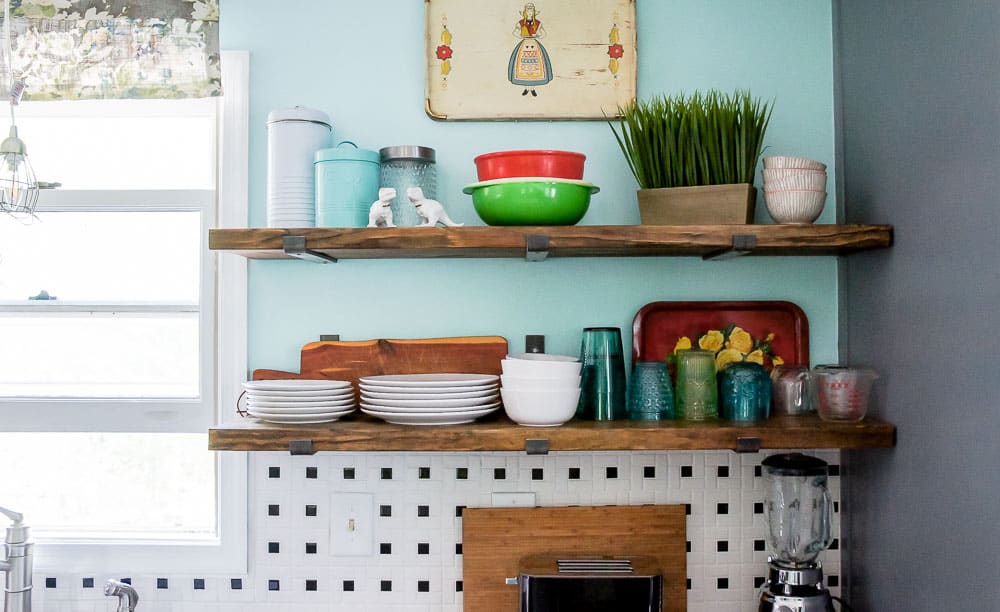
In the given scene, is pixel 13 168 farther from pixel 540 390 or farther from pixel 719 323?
pixel 719 323

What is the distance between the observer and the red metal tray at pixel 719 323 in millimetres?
1678

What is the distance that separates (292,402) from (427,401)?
0.26 meters

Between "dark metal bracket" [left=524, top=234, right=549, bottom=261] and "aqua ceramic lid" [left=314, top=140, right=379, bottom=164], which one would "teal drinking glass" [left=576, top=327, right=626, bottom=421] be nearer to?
"dark metal bracket" [left=524, top=234, right=549, bottom=261]

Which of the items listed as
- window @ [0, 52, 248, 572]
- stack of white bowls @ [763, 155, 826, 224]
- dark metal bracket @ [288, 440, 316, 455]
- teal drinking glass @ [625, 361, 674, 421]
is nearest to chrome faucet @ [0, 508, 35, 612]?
window @ [0, 52, 248, 572]

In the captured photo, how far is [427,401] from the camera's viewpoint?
4.68 ft

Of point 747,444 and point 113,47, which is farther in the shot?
point 113,47

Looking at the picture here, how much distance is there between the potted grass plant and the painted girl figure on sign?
0.81ft

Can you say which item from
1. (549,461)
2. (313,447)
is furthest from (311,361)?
(549,461)

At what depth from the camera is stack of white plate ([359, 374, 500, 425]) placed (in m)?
1.43

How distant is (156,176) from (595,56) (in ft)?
3.44

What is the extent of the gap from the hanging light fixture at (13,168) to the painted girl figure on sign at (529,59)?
106 cm

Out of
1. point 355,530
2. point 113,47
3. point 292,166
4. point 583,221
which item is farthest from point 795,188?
point 113,47

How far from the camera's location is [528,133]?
1700 millimetres

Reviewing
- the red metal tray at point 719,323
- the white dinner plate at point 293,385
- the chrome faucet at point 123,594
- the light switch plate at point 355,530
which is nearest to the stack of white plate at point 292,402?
the white dinner plate at point 293,385
